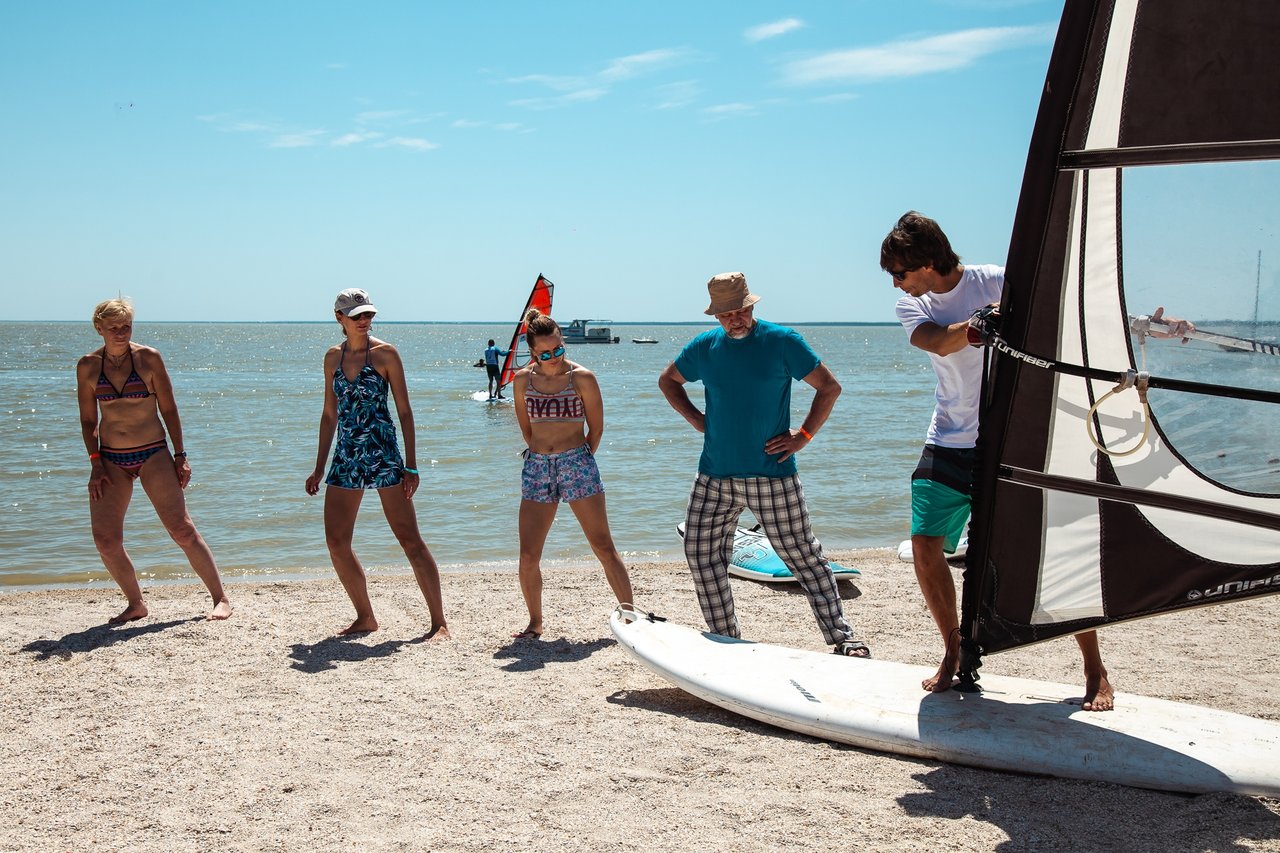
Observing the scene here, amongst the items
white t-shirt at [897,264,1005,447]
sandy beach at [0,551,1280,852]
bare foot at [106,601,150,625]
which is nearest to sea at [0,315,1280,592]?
white t-shirt at [897,264,1005,447]

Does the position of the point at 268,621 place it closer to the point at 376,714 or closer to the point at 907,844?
the point at 376,714

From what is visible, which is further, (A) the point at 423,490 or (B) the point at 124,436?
(A) the point at 423,490

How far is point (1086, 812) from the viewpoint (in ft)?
9.98

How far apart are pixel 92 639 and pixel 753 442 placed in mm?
3403

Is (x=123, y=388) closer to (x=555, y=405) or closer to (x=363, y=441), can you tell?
(x=363, y=441)

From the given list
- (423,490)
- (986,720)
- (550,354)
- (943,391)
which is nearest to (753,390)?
(943,391)

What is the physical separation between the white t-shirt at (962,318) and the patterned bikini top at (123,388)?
12.5 ft

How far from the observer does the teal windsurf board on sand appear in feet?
21.4

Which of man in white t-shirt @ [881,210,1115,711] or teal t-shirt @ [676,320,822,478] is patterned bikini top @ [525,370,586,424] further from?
man in white t-shirt @ [881,210,1115,711]

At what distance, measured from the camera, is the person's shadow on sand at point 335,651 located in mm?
4785

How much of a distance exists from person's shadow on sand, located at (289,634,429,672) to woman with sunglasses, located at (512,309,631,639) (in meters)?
0.80

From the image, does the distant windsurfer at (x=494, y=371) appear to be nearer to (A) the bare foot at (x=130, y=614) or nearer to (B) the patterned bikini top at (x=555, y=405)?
(A) the bare foot at (x=130, y=614)

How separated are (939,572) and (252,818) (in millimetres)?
2326

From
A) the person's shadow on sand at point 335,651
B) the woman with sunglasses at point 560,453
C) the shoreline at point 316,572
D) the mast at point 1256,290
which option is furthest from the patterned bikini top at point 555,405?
the mast at point 1256,290
